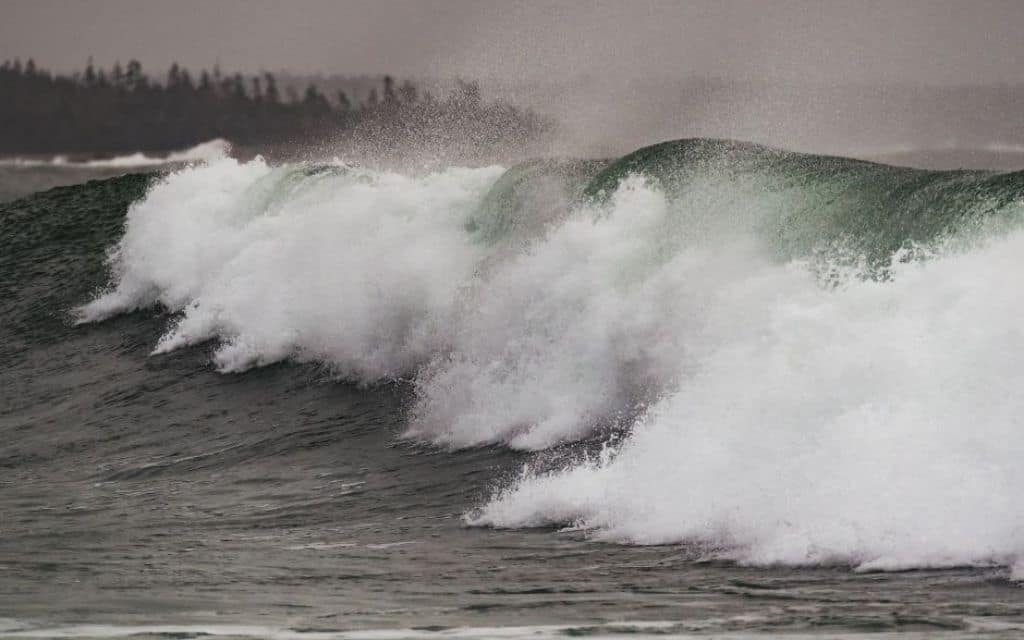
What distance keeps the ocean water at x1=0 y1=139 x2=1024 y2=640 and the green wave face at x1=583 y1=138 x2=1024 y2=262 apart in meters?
0.05

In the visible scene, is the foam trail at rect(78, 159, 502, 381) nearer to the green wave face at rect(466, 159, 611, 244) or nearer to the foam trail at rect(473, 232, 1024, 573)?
the green wave face at rect(466, 159, 611, 244)

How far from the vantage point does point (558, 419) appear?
13.6 metres

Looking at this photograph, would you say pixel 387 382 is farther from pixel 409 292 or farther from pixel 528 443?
pixel 528 443

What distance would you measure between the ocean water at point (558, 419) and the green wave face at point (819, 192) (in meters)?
0.05

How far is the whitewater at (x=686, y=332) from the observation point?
8.84 metres

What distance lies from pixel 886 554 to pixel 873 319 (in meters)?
2.72

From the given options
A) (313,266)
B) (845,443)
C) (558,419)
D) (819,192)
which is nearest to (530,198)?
(313,266)

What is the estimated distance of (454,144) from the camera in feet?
82.3

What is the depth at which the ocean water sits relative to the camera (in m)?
8.02

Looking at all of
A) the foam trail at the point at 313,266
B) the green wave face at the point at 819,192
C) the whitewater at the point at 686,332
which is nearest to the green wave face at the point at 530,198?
the whitewater at the point at 686,332

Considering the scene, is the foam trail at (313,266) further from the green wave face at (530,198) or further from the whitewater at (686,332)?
the green wave face at (530,198)

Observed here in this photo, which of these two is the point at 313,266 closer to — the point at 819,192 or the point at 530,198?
the point at 530,198

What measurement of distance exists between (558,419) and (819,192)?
3.73m

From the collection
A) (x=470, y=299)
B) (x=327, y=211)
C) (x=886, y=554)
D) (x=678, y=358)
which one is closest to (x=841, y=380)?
(x=886, y=554)
